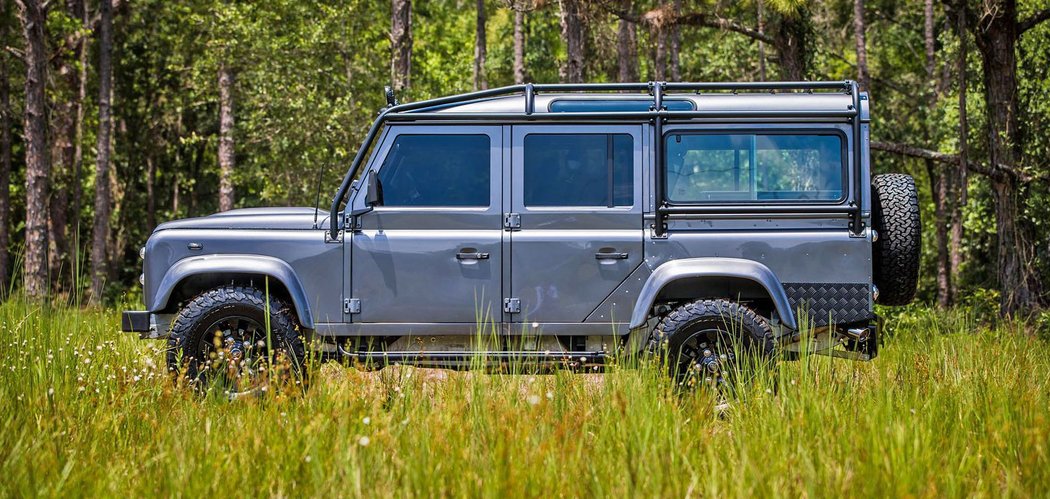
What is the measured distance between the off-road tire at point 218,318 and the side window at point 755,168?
280 centimetres

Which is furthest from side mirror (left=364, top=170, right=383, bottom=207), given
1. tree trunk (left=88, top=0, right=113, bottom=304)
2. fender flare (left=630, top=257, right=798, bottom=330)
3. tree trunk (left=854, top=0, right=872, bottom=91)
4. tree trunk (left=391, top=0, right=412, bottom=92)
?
tree trunk (left=854, top=0, right=872, bottom=91)

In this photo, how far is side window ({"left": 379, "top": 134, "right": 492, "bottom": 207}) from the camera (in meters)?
7.16

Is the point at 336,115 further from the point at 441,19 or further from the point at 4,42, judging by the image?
the point at 441,19

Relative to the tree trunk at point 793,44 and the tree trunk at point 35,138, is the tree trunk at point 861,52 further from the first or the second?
the tree trunk at point 35,138

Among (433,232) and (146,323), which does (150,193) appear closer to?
(146,323)

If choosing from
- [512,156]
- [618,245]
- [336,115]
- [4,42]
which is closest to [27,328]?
[512,156]

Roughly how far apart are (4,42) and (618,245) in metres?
20.8

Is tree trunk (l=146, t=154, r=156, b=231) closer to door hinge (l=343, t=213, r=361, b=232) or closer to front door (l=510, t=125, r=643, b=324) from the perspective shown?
door hinge (l=343, t=213, r=361, b=232)

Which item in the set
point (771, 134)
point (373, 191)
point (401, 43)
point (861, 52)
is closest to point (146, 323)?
point (373, 191)

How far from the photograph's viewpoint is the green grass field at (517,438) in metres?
4.00

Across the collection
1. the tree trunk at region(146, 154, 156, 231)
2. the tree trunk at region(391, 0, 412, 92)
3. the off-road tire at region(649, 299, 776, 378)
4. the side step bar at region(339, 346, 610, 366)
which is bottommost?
the side step bar at region(339, 346, 610, 366)

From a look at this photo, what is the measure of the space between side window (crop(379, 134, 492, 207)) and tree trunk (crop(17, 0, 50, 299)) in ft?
A: 32.0

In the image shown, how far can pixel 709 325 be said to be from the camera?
6895mm

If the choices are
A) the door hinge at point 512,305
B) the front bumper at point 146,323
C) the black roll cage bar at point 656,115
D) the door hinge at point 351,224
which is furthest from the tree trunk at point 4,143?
the door hinge at point 512,305
